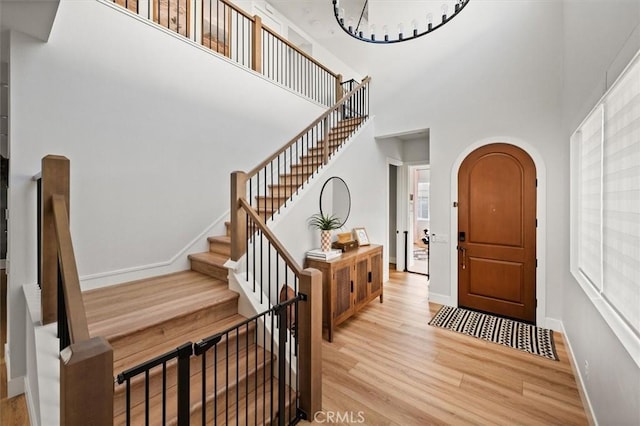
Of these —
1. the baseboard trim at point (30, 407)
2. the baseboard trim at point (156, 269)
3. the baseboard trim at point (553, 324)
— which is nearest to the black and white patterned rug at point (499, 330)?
the baseboard trim at point (553, 324)

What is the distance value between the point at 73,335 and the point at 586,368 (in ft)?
10.2

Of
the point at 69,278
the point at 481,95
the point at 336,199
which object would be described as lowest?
the point at 69,278

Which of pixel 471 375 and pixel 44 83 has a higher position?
pixel 44 83

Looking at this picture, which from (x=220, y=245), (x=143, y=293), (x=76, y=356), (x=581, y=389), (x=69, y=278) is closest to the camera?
(x=76, y=356)

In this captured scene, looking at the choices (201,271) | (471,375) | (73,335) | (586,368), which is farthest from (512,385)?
(201,271)

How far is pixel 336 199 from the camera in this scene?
3.90 m

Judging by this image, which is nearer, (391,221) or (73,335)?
(73,335)

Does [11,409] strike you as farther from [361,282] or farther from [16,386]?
[361,282]

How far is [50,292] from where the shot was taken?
1.75 meters

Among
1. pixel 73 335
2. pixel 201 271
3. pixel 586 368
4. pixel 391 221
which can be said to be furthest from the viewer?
pixel 391 221

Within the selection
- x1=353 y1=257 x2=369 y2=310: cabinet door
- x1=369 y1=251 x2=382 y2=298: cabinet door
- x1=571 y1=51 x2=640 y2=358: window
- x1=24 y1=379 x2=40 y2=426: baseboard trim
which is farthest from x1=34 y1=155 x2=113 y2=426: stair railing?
x1=369 y1=251 x2=382 y2=298: cabinet door

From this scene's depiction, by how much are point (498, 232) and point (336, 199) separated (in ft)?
7.06

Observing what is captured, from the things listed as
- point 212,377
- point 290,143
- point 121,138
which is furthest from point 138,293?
point 290,143

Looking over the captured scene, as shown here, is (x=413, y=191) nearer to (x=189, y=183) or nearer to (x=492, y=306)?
(x=492, y=306)
